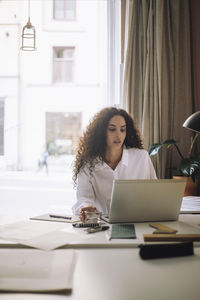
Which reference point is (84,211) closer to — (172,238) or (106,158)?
(172,238)

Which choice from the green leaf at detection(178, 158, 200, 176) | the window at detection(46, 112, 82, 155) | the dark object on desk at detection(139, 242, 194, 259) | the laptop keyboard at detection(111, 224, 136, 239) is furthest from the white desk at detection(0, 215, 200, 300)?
the window at detection(46, 112, 82, 155)

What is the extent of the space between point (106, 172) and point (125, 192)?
66 cm

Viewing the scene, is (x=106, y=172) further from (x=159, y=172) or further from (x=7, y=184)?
(x=7, y=184)

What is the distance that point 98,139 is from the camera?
7.44 ft

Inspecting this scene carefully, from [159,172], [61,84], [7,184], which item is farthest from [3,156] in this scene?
[159,172]

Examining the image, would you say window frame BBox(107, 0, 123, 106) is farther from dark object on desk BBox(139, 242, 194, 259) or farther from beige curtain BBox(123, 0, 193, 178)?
dark object on desk BBox(139, 242, 194, 259)

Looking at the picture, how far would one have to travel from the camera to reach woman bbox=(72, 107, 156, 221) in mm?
2070

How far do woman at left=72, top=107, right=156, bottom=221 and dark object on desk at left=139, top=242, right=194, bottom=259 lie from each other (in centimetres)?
88

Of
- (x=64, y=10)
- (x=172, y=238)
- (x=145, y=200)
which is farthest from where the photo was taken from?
(x=64, y=10)

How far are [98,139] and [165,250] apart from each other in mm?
1270

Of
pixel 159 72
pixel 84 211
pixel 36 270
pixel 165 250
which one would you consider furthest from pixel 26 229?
pixel 159 72

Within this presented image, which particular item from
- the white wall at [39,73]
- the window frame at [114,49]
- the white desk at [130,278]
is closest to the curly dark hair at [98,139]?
the window frame at [114,49]

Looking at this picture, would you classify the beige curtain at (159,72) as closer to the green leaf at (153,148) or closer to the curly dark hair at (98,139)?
the green leaf at (153,148)

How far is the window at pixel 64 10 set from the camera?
3902 mm
